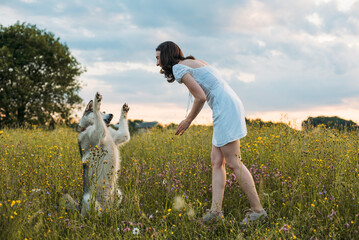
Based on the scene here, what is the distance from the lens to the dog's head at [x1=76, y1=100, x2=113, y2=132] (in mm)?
4625

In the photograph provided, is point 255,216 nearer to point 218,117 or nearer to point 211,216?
point 211,216

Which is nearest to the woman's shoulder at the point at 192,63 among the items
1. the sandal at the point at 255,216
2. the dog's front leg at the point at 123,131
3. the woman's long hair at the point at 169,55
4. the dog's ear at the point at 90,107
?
the woman's long hair at the point at 169,55

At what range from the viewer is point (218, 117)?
13.3ft

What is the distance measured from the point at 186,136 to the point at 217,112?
5.34 metres

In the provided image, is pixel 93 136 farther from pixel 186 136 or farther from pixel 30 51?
pixel 30 51

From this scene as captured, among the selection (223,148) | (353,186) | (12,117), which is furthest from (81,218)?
(12,117)

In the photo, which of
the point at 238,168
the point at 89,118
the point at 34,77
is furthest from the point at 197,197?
the point at 34,77

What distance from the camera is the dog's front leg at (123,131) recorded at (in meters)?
4.79

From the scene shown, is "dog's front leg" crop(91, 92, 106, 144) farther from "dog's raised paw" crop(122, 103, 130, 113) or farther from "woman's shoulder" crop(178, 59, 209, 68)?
"woman's shoulder" crop(178, 59, 209, 68)

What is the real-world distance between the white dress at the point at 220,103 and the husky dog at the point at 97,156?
1.33 metres

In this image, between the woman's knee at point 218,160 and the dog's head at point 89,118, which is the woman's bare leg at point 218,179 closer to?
the woman's knee at point 218,160

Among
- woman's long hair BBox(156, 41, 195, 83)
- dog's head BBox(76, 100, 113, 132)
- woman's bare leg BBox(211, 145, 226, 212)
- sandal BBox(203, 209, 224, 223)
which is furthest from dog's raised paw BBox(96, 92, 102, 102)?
sandal BBox(203, 209, 224, 223)

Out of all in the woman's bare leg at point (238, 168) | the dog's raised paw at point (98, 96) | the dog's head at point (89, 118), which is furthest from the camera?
the dog's head at point (89, 118)

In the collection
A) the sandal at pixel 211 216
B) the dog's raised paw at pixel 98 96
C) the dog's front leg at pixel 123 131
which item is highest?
the dog's raised paw at pixel 98 96
